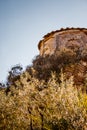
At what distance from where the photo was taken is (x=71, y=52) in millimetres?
26125

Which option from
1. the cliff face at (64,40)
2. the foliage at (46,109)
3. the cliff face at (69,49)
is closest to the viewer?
the foliage at (46,109)

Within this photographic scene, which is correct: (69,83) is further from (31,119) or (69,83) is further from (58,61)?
(58,61)

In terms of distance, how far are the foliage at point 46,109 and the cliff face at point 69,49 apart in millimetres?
11574

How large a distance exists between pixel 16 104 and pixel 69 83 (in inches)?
104

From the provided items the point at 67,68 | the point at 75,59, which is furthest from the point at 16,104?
the point at 75,59

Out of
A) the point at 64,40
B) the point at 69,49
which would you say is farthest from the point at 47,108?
the point at 64,40

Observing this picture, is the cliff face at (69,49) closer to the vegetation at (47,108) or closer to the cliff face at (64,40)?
the cliff face at (64,40)

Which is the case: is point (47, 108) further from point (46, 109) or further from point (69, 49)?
point (69, 49)

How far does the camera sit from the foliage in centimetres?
833

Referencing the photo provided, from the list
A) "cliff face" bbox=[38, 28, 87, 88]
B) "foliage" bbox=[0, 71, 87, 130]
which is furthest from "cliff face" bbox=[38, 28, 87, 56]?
"foliage" bbox=[0, 71, 87, 130]

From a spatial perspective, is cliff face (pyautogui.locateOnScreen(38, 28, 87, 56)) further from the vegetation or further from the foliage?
the foliage

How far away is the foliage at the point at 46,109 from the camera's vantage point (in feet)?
27.3

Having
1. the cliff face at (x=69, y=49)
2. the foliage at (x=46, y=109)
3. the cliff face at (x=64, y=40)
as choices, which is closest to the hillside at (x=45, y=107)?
the foliage at (x=46, y=109)

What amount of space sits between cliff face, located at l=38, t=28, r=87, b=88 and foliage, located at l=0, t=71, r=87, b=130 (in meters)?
11.6
